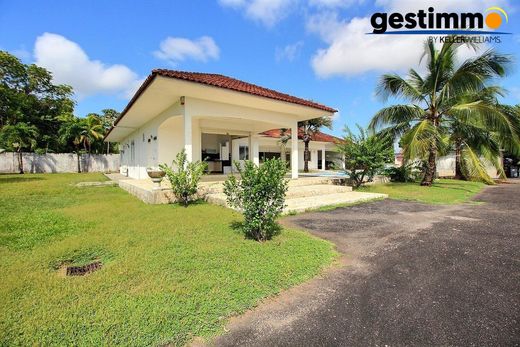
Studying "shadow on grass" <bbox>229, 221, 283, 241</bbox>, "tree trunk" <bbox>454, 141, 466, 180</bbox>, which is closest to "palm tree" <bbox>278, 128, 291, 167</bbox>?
"tree trunk" <bbox>454, 141, 466, 180</bbox>

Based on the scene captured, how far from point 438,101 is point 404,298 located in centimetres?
1341

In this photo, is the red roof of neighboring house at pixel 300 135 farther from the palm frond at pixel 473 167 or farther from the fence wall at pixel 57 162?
the fence wall at pixel 57 162

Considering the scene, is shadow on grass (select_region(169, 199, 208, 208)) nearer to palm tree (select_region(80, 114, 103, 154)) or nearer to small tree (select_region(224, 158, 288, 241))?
small tree (select_region(224, 158, 288, 241))

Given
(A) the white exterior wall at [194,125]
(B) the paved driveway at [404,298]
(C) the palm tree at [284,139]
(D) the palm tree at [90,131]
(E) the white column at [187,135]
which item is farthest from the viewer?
(D) the palm tree at [90,131]

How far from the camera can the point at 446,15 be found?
30.6 ft

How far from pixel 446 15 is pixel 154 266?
40.0 feet

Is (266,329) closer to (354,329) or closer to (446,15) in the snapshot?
(354,329)

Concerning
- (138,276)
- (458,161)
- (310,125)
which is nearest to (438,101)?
(458,161)

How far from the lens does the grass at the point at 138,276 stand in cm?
224

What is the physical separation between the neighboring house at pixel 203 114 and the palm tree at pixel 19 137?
13.4 m

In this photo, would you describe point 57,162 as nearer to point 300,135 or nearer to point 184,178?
point 300,135

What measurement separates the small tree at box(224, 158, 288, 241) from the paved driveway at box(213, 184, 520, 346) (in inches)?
51.4

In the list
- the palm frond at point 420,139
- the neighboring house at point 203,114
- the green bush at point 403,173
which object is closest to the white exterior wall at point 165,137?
the neighboring house at point 203,114

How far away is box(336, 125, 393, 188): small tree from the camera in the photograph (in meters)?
11.5
